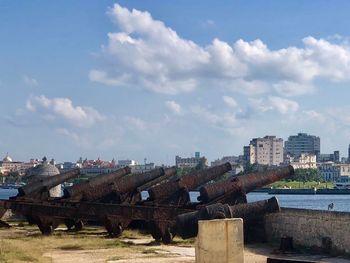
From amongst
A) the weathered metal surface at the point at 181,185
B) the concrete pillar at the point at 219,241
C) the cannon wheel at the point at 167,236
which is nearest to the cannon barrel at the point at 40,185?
the weathered metal surface at the point at 181,185

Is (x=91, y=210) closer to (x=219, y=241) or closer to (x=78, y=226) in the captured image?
(x=78, y=226)

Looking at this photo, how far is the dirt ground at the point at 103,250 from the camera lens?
14.2 m

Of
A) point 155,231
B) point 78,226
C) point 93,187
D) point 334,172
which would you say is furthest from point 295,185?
point 155,231

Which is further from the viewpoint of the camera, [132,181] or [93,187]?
[132,181]

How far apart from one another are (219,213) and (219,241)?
475 centimetres

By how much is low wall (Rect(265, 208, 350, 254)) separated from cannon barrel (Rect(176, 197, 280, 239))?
0.33m

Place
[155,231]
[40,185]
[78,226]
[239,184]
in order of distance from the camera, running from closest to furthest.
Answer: [155,231]
[239,184]
[78,226]
[40,185]

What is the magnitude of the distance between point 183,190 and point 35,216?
4346 mm

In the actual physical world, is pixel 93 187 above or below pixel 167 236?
above

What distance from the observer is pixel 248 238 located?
17.3m

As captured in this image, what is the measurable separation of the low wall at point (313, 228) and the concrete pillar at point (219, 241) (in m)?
4.66

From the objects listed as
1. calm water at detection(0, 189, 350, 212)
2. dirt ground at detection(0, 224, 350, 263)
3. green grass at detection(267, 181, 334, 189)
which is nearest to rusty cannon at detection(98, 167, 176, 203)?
dirt ground at detection(0, 224, 350, 263)

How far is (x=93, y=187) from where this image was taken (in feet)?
68.2

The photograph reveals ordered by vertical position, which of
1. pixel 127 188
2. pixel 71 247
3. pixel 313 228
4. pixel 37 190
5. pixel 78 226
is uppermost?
pixel 127 188
